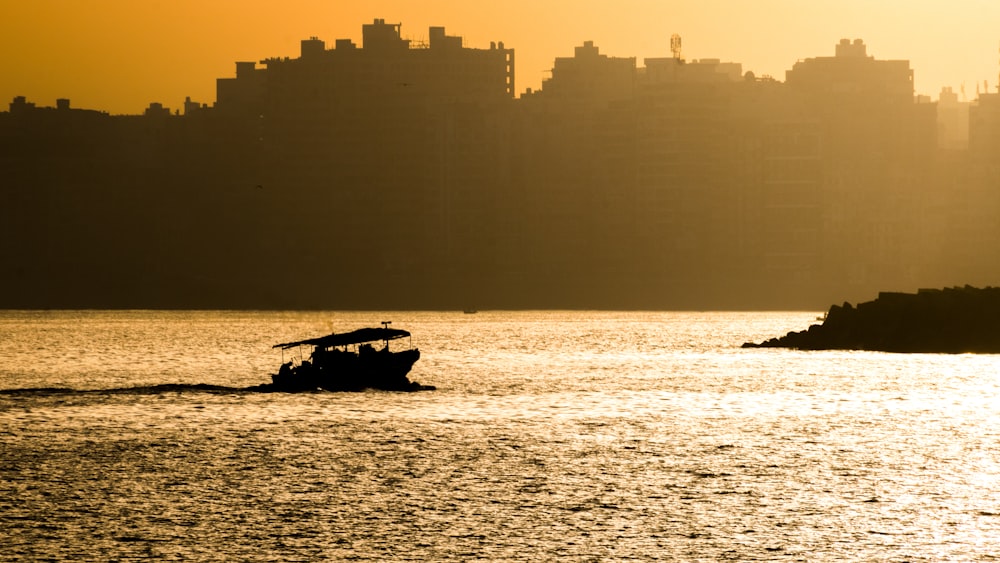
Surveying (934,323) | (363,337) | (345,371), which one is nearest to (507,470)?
(363,337)

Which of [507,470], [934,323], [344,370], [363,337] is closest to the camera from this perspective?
[507,470]

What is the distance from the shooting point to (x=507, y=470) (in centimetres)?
6025

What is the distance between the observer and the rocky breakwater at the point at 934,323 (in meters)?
136

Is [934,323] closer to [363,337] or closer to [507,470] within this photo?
[363,337]

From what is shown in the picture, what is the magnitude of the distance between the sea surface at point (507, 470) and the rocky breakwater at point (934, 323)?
20349 mm

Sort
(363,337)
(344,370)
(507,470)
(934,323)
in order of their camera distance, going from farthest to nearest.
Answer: (934,323) → (344,370) → (363,337) → (507,470)

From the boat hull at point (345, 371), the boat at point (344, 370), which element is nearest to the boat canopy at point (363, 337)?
the boat at point (344, 370)

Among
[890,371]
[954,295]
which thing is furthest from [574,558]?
[954,295]

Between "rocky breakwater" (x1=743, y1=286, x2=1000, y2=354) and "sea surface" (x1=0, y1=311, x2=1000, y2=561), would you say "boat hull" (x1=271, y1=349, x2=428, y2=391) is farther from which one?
"rocky breakwater" (x1=743, y1=286, x2=1000, y2=354)

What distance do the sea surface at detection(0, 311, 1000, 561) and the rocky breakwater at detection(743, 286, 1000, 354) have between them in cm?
2035

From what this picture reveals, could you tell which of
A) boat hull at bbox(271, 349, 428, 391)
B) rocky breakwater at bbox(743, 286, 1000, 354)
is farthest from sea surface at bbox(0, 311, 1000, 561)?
rocky breakwater at bbox(743, 286, 1000, 354)

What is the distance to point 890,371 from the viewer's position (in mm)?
120312

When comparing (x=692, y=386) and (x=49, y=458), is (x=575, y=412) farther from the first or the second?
(x=49, y=458)

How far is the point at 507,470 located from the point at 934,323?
8694cm
